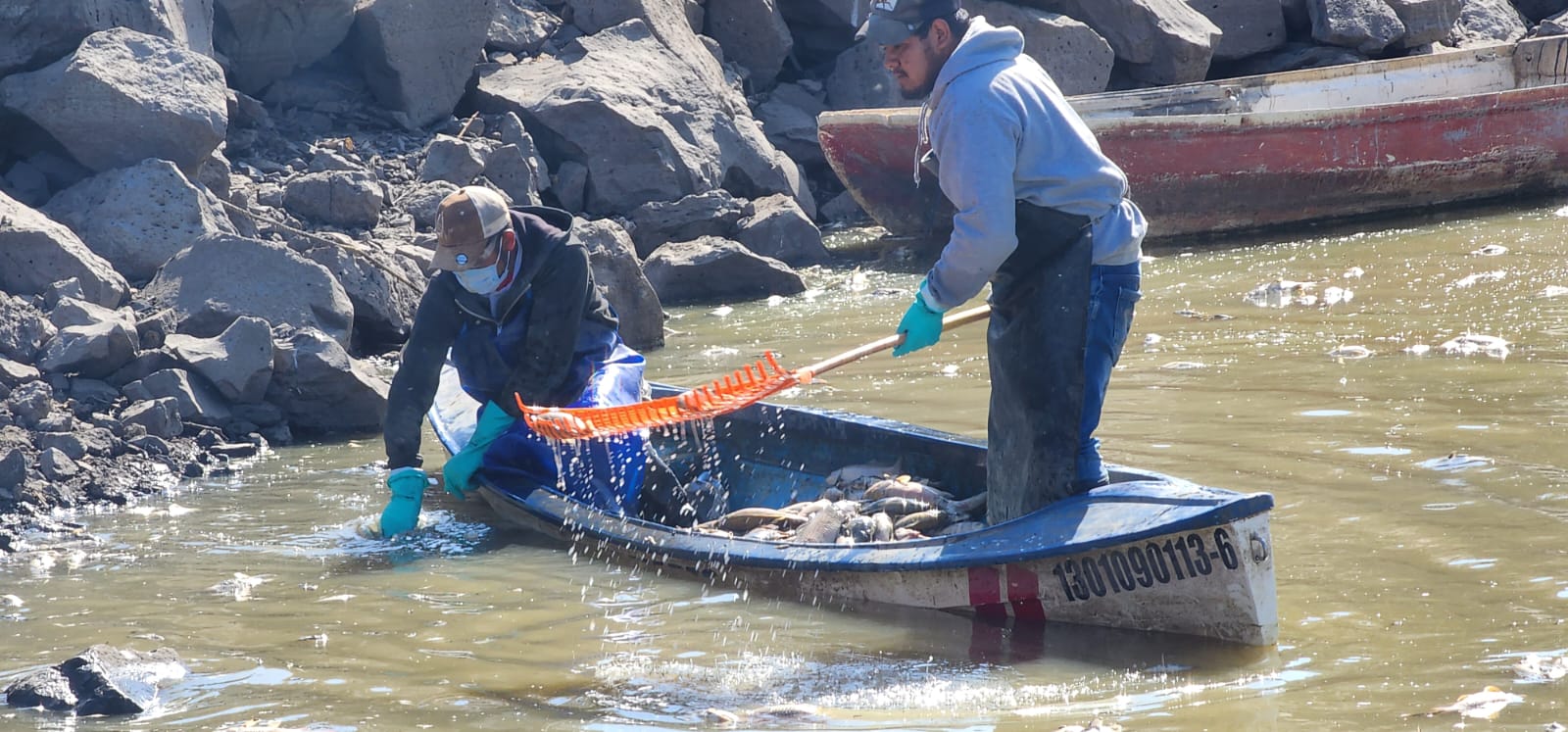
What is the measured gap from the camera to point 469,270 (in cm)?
620

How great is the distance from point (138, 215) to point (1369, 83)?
11861 mm

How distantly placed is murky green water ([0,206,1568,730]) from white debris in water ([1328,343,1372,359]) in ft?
0.24

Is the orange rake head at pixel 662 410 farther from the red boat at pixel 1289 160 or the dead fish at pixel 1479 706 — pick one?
the red boat at pixel 1289 160

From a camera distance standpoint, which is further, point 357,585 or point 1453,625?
point 357,585

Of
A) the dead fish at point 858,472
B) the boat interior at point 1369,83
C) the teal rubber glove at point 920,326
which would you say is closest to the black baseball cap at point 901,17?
the teal rubber glove at point 920,326

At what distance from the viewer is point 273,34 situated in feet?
40.1

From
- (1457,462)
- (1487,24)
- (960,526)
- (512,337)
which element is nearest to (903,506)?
(960,526)

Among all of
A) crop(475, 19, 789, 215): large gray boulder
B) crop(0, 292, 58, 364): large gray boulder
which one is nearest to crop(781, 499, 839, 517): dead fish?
crop(0, 292, 58, 364): large gray boulder

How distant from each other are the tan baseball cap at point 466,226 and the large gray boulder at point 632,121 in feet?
23.1

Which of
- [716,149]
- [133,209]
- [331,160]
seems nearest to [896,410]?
[133,209]

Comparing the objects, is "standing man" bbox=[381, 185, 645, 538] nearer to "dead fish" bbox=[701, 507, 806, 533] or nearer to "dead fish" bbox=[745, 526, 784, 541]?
"dead fish" bbox=[701, 507, 806, 533]

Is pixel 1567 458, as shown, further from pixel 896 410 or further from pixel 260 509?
pixel 260 509

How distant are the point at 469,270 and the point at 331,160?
5.80 metres

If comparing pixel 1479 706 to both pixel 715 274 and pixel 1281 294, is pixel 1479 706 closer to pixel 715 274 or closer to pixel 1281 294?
pixel 1281 294
